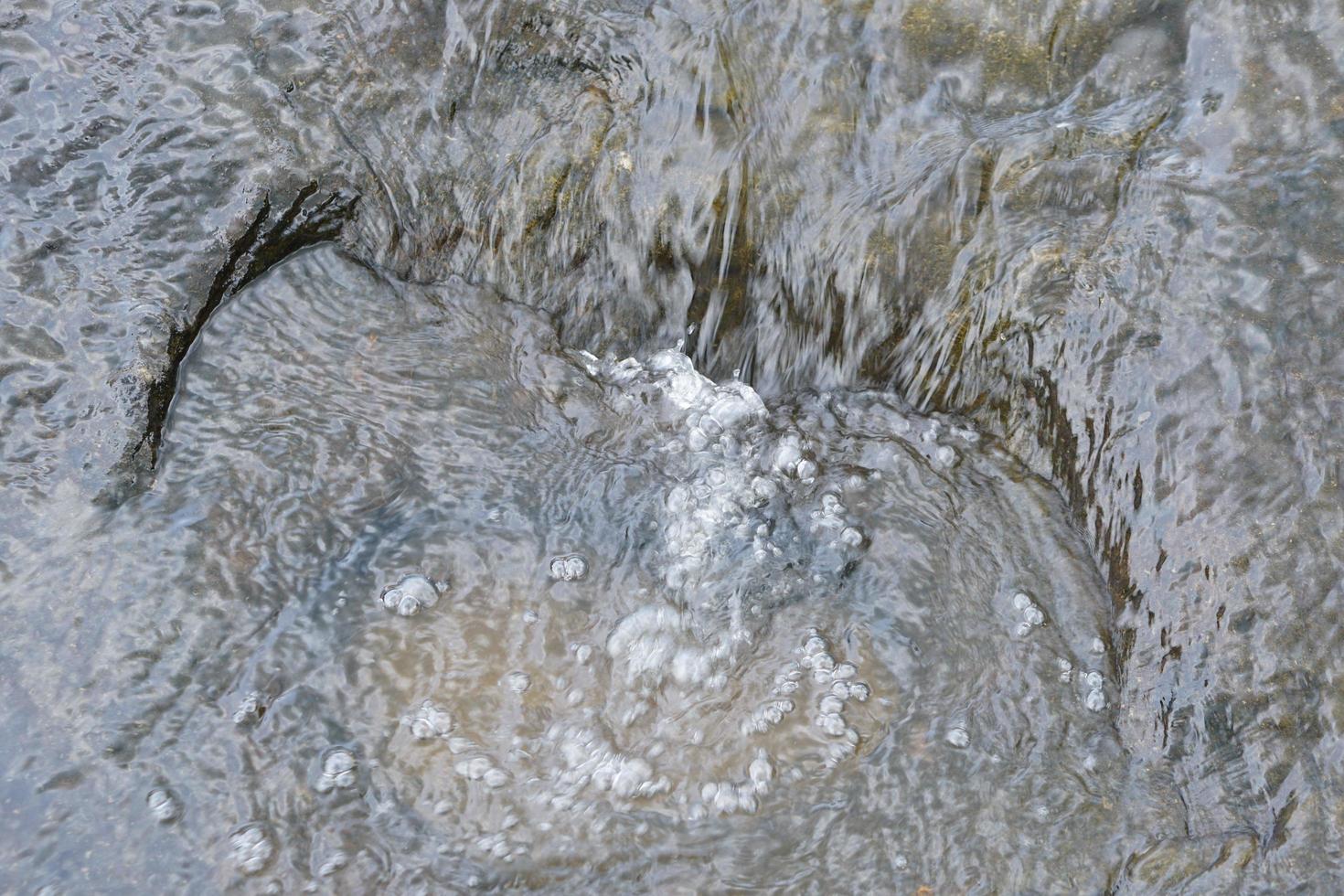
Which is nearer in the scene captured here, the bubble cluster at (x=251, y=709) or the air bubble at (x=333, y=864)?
the air bubble at (x=333, y=864)

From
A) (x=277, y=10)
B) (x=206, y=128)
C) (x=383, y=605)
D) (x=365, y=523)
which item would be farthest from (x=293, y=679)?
(x=277, y=10)

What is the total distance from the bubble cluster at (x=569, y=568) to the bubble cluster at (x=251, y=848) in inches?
39.1

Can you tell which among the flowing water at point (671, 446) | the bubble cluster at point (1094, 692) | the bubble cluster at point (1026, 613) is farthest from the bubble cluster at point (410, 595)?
the bubble cluster at point (1094, 692)

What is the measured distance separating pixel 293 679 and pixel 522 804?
0.70 meters

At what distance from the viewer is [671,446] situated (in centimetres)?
326

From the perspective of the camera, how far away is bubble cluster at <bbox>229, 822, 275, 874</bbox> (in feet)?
7.71

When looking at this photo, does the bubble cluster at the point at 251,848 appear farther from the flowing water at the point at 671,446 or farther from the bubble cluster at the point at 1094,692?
the bubble cluster at the point at 1094,692

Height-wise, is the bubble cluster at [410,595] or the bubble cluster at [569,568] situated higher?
the bubble cluster at [569,568]

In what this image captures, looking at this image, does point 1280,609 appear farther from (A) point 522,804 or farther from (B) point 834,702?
(A) point 522,804

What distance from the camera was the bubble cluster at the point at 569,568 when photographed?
2910 mm

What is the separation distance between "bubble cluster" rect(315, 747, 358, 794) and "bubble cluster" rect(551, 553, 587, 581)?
0.74 meters

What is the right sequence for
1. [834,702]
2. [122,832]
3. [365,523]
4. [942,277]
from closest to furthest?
1. [122,832]
2. [834,702]
3. [365,523]
4. [942,277]

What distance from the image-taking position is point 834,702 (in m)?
2.69

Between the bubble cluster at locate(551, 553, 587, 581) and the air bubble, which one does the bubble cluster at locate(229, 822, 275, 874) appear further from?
the bubble cluster at locate(551, 553, 587, 581)
